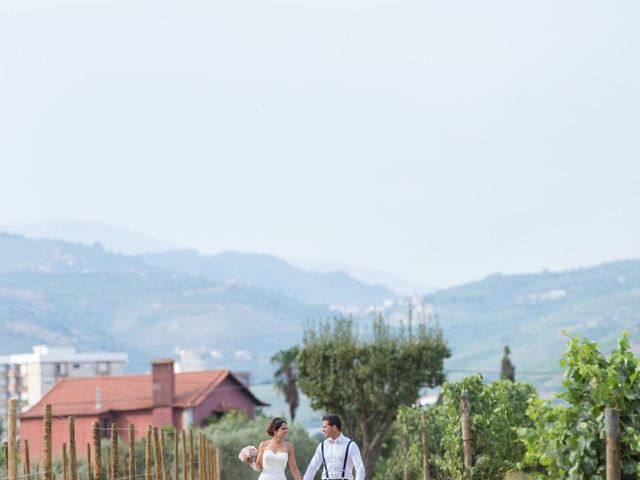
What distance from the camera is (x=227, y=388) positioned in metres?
115

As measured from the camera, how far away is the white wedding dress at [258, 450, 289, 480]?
19016mm

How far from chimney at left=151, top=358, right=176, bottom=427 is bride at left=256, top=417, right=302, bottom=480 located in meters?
89.6

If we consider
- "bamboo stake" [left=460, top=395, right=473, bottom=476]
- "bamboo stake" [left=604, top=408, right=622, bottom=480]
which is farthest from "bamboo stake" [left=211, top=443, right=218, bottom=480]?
"bamboo stake" [left=604, top=408, right=622, bottom=480]

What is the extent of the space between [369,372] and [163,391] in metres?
50.3

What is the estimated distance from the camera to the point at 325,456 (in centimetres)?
1847

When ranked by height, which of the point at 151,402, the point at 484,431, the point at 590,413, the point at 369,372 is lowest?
the point at 484,431

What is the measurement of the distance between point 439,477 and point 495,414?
27.3ft

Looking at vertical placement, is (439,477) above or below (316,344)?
below

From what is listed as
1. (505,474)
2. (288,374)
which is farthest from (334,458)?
(288,374)

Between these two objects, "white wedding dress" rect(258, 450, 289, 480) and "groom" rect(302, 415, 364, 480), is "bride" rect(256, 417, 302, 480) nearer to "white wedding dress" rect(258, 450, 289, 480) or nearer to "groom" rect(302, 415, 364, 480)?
"white wedding dress" rect(258, 450, 289, 480)

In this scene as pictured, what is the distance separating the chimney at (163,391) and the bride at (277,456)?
89.6 meters

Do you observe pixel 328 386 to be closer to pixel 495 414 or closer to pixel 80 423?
pixel 495 414

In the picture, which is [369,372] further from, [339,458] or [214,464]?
[339,458]

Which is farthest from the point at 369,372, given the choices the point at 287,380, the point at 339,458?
the point at 287,380
